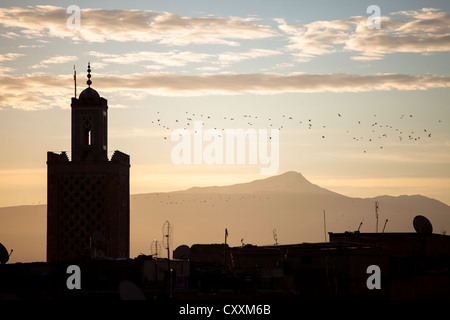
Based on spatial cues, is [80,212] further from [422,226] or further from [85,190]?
[422,226]

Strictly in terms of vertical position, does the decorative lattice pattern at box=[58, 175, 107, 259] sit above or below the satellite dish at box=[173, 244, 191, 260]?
above

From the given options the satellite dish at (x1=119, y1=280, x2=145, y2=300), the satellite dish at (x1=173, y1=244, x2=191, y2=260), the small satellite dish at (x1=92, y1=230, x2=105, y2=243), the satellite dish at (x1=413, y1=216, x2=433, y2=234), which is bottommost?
the satellite dish at (x1=119, y1=280, x2=145, y2=300)

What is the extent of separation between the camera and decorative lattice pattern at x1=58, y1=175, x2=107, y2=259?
51.8 m

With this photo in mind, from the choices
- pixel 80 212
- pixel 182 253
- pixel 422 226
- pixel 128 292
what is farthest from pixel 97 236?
pixel 422 226

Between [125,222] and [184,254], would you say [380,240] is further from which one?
[125,222]

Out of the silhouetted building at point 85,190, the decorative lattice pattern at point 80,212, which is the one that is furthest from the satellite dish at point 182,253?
the decorative lattice pattern at point 80,212

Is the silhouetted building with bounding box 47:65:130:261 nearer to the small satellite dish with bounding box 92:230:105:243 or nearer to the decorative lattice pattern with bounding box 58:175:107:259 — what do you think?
the decorative lattice pattern with bounding box 58:175:107:259

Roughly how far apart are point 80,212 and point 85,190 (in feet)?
3.92

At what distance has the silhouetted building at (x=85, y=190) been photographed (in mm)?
51906

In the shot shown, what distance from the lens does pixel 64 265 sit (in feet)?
152

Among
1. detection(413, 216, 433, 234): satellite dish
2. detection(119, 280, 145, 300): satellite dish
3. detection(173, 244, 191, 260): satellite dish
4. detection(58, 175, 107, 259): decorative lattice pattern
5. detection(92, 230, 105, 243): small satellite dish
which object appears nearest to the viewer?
detection(119, 280, 145, 300): satellite dish

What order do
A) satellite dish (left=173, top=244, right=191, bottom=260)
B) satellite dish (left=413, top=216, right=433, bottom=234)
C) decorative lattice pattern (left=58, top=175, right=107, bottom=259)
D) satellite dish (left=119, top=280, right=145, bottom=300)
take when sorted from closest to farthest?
satellite dish (left=119, top=280, right=145, bottom=300) < decorative lattice pattern (left=58, top=175, right=107, bottom=259) < satellite dish (left=173, top=244, right=191, bottom=260) < satellite dish (left=413, top=216, right=433, bottom=234)

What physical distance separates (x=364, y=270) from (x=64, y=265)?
13929 millimetres

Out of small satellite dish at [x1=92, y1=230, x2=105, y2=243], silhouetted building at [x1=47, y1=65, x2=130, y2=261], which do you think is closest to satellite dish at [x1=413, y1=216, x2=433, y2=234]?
silhouetted building at [x1=47, y1=65, x2=130, y2=261]
